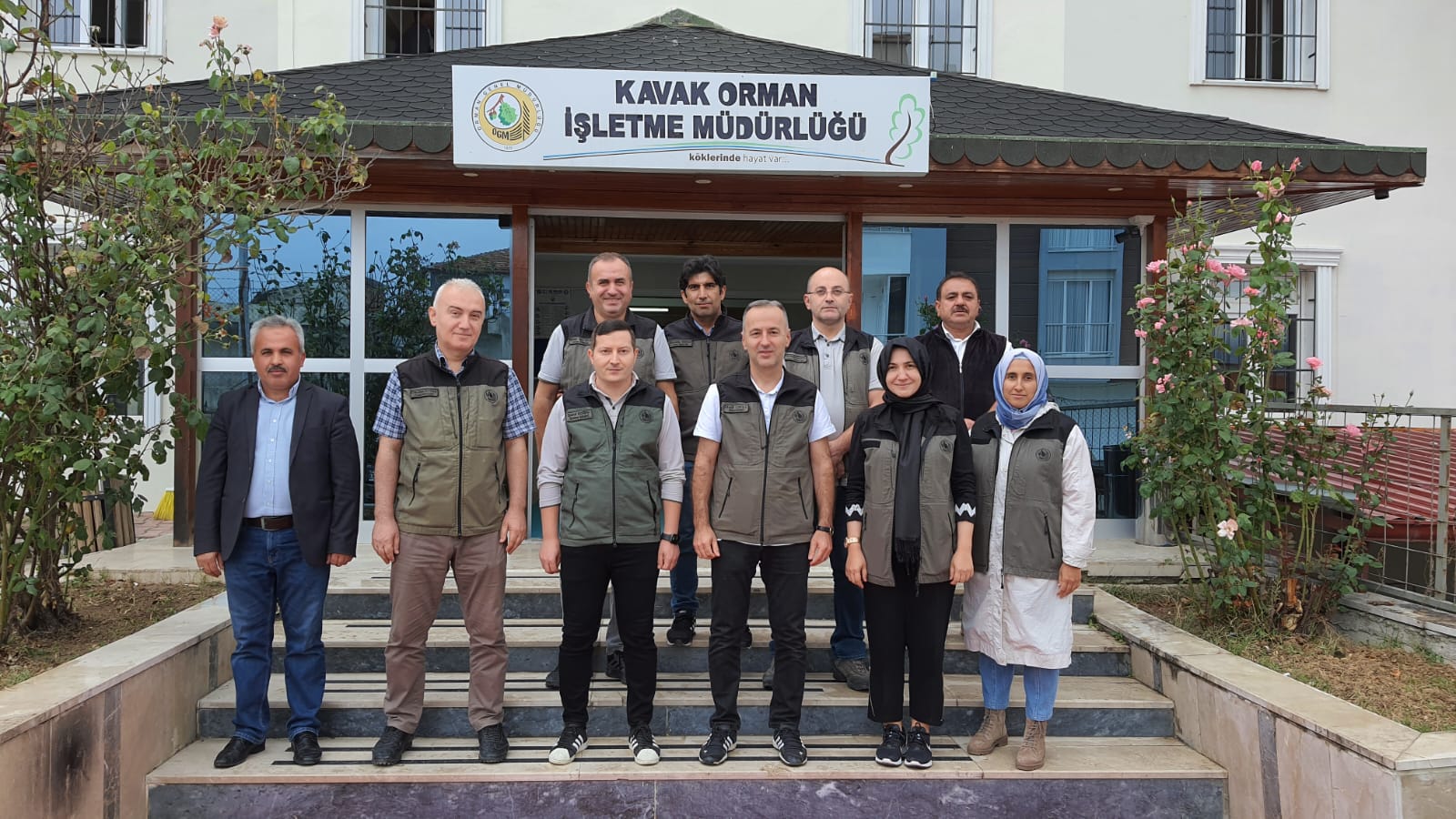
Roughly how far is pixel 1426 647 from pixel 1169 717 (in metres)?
1.24

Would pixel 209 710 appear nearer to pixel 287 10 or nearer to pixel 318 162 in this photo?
pixel 318 162

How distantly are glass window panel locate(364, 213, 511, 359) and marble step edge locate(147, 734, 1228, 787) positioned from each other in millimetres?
3311

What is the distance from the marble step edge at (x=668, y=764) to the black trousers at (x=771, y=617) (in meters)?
0.22

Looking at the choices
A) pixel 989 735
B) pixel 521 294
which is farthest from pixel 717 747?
pixel 521 294

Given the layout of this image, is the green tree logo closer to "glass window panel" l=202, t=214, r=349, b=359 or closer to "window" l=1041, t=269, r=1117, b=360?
"window" l=1041, t=269, r=1117, b=360

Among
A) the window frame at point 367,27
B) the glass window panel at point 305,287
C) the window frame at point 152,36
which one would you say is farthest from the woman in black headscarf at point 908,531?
the window frame at point 152,36

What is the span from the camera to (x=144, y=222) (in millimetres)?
4086

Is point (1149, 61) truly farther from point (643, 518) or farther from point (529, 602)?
point (643, 518)

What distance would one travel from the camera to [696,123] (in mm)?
5754

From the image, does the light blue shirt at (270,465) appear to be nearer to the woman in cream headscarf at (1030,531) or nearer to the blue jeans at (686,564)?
the blue jeans at (686,564)

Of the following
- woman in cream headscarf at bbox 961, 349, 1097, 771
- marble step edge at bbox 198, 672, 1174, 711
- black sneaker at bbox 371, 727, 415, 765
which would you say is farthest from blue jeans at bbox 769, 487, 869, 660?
black sneaker at bbox 371, 727, 415, 765

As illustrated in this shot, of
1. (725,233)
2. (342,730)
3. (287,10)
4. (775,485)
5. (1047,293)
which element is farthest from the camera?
(287,10)

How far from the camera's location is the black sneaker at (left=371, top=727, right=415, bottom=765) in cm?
388

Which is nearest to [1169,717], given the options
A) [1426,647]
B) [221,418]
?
[1426,647]
